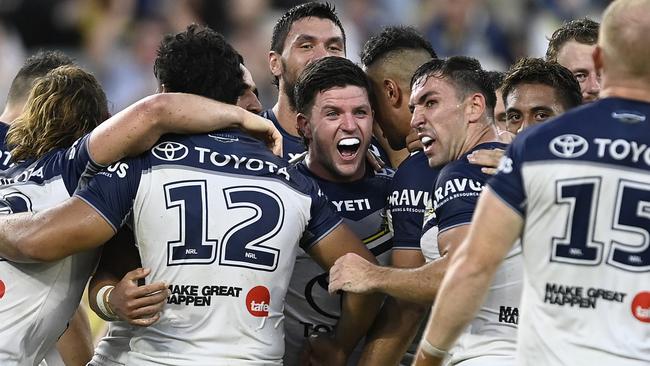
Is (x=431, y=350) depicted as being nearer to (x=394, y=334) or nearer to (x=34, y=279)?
(x=394, y=334)

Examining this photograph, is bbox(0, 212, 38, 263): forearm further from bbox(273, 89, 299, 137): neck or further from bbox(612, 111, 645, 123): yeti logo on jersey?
bbox(612, 111, 645, 123): yeti logo on jersey

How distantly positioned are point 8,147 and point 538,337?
144 inches

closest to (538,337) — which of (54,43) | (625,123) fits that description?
(625,123)

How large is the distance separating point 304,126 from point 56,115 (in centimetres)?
144

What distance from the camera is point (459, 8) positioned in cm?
1432

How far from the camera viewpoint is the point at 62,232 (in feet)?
17.6

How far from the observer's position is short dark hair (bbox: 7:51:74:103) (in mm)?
7039

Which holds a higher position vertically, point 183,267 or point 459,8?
point 459,8

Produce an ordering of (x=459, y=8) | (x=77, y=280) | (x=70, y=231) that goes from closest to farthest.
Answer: (x=70, y=231), (x=77, y=280), (x=459, y=8)

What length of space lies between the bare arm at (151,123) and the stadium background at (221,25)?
328 inches

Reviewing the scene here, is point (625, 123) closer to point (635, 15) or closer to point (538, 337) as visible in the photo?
point (635, 15)

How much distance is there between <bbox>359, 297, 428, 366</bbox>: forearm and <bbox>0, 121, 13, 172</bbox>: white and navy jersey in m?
2.36

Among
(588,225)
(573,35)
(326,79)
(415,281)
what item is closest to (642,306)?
(588,225)

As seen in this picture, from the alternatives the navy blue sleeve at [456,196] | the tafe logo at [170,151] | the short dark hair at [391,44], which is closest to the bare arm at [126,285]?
the tafe logo at [170,151]
